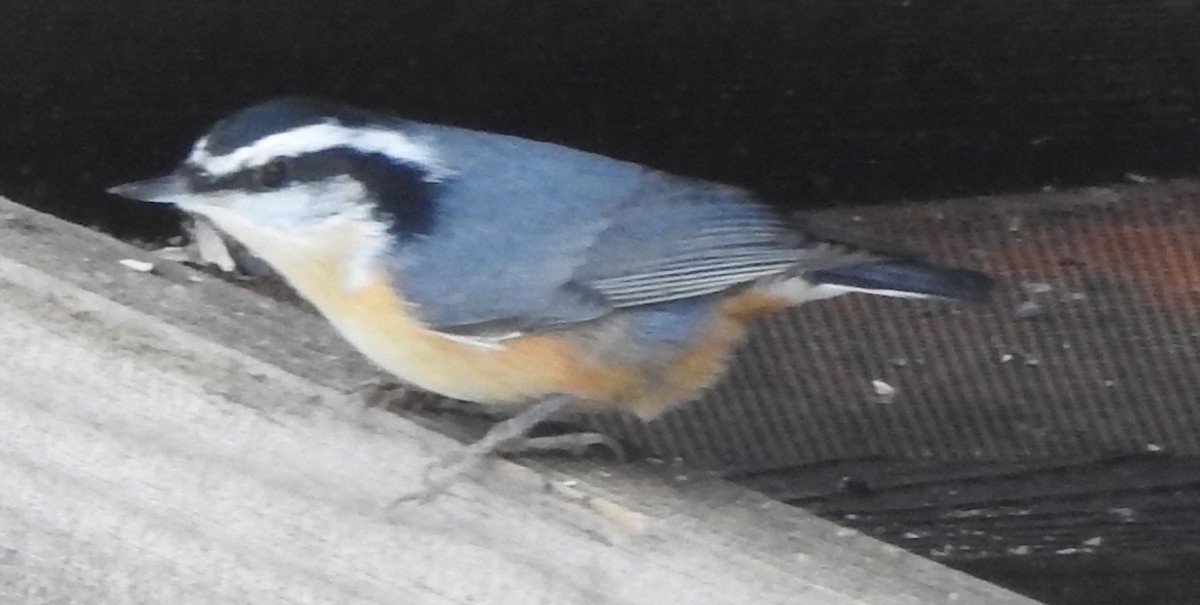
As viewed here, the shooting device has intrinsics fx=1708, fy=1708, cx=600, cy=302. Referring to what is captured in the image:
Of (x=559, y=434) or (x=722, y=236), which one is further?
(x=722, y=236)

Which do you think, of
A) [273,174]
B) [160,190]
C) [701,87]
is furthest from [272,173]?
[701,87]

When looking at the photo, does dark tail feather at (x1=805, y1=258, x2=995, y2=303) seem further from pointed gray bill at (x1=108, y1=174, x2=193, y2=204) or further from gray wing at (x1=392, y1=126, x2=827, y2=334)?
pointed gray bill at (x1=108, y1=174, x2=193, y2=204)

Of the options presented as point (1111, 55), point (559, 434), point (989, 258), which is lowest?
point (559, 434)

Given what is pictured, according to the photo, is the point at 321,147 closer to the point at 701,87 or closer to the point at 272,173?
the point at 272,173

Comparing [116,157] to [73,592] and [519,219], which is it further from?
[73,592]

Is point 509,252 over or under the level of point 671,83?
under

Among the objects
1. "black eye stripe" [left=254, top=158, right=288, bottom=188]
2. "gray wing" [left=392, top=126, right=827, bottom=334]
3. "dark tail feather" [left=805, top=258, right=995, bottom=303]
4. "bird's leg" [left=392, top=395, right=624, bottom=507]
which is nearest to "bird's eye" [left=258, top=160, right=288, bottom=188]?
"black eye stripe" [left=254, top=158, right=288, bottom=188]

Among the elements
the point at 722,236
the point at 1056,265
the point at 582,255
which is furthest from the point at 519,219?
the point at 1056,265
